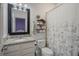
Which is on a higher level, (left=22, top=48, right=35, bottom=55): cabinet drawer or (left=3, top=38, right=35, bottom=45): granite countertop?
(left=3, top=38, right=35, bottom=45): granite countertop

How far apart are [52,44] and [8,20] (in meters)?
0.71

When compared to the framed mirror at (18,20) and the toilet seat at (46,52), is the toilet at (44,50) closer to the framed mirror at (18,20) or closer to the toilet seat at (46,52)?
the toilet seat at (46,52)

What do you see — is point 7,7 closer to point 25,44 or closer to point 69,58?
point 25,44

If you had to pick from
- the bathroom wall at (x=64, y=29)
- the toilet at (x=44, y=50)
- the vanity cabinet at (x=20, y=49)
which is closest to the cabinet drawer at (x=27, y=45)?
the vanity cabinet at (x=20, y=49)

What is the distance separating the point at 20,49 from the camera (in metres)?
1.34

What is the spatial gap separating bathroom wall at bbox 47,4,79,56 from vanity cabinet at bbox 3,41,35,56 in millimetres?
277

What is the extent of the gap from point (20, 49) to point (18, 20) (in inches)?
15.9

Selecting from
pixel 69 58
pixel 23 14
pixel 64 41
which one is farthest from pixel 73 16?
pixel 23 14

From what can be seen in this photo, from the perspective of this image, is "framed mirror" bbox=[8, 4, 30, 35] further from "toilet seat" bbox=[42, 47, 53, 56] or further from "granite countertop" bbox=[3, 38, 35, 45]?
"toilet seat" bbox=[42, 47, 53, 56]

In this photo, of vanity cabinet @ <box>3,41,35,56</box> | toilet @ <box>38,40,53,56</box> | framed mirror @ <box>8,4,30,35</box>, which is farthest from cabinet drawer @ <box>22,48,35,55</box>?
framed mirror @ <box>8,4,30,35</box>

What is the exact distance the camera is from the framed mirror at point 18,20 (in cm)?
132

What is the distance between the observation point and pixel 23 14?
1.39 meters

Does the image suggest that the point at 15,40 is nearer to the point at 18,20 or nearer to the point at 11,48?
the point at 11,48

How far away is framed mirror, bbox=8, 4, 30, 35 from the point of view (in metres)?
1.32
